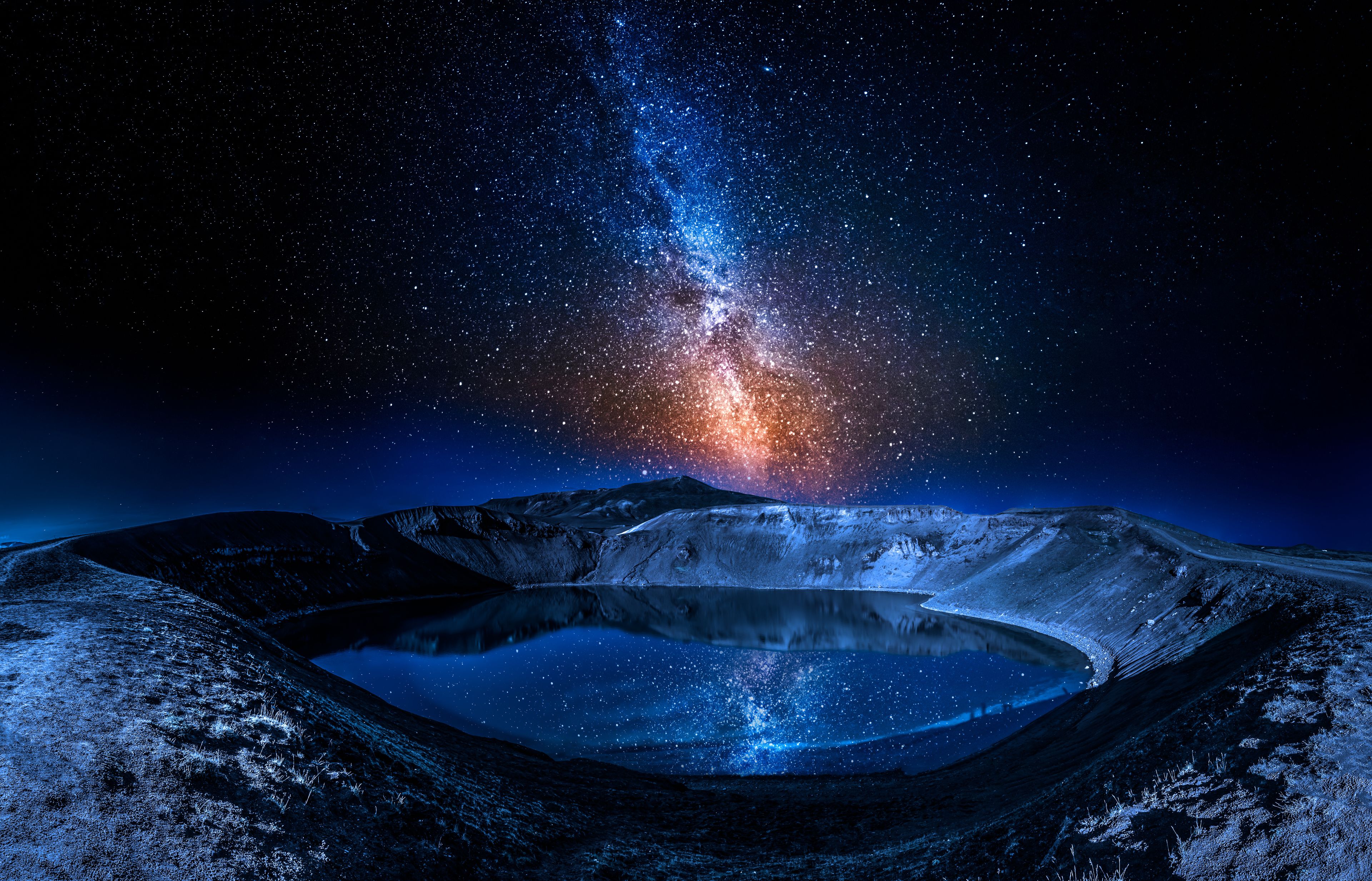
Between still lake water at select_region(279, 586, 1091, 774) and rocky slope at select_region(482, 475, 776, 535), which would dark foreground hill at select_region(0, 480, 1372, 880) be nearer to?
still lake water at select_region(279, 586, 1091, 774)

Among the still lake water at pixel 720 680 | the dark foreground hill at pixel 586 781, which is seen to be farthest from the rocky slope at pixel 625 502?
→ the dark foreground hill at pixel 586 781

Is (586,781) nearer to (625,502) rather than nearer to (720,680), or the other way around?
(720,680)

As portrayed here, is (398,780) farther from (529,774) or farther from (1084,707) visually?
(1084,707)

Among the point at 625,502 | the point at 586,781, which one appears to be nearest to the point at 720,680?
the point at 586,781

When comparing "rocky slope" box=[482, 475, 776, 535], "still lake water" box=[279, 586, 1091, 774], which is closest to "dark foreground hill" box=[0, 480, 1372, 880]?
"still lake water" box=[279, 586, 1091, 774]

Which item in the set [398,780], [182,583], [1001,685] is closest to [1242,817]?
[398,780]

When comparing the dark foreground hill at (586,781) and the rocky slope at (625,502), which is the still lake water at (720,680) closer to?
the dark foreground hill at (586,781)
